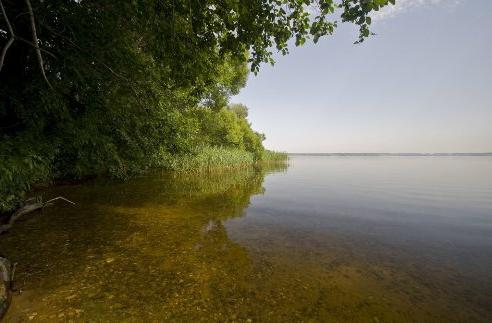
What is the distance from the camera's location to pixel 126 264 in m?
5.79

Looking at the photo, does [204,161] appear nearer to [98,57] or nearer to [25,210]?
[25,210]

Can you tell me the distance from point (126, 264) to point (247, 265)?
266 cm

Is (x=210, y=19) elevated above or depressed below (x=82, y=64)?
above

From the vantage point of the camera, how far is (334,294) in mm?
4871

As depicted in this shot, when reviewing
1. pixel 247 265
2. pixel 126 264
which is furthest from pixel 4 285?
pixel 247 265

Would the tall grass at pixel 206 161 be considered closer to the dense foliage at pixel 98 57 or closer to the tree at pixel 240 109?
the dense foliage at pixel 98 57

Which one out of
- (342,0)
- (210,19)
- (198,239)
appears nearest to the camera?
(342,0)

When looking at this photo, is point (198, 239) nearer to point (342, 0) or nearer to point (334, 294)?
point (334, 294)

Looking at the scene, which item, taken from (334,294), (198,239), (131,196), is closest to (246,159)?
(131,196)

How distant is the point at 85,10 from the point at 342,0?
22.0 feet

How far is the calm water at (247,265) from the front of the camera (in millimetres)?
4312

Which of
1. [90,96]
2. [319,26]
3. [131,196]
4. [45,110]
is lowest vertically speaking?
[131,196]

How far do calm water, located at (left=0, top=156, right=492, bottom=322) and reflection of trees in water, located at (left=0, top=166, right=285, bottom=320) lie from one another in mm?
26

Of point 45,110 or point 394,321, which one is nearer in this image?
point 394,321
